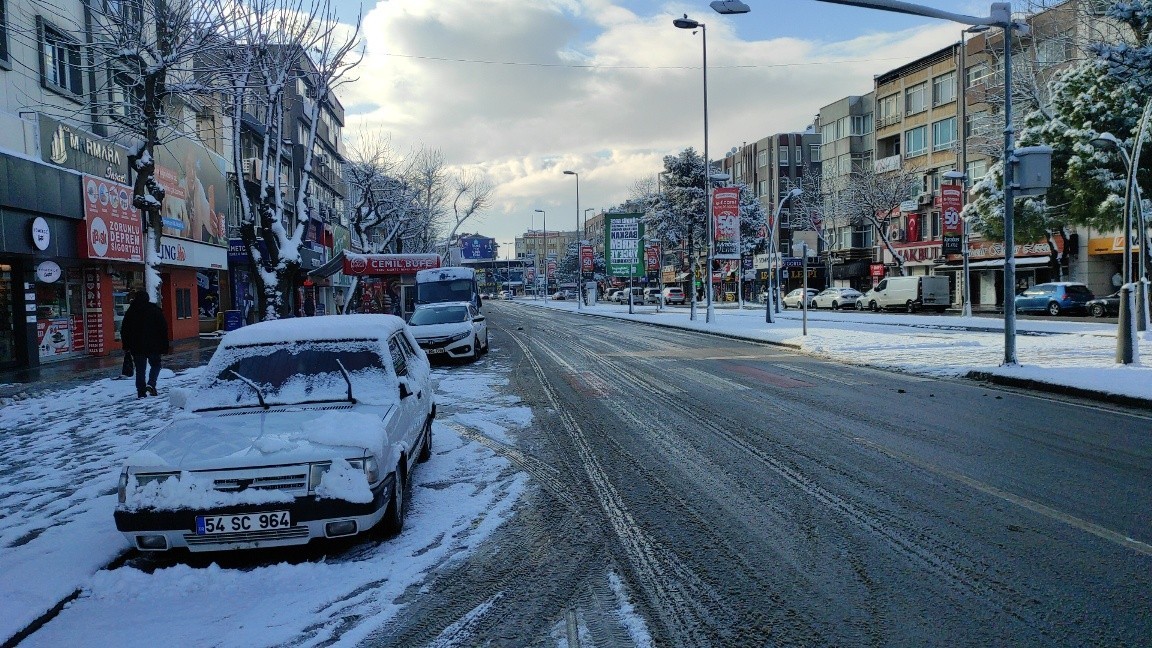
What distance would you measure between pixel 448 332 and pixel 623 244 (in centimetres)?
2800

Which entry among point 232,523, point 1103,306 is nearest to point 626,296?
point 1103,306

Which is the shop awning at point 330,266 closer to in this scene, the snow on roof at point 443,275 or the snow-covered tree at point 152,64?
the snow on roof at point 443,275

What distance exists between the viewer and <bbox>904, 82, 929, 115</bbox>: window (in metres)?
52.8

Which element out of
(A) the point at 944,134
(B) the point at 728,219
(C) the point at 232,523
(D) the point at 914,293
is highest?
(A) the point at 944,134

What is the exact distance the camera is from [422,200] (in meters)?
58.1

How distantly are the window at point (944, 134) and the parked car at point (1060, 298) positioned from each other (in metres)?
19.0

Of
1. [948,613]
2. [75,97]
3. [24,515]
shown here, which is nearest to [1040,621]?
[948,613]

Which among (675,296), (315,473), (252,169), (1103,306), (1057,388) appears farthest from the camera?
(675,296)

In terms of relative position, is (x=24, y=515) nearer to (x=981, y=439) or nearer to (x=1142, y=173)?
(x=981, y=439)

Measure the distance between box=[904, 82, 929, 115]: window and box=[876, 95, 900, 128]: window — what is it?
1015mm

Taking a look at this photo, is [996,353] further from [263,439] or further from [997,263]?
[997,263]

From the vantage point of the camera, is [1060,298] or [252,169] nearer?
[1060,298]

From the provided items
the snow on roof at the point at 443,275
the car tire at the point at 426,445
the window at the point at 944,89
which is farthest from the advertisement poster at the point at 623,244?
the car tire at the point at 426,445

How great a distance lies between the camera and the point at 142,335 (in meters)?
13.4
